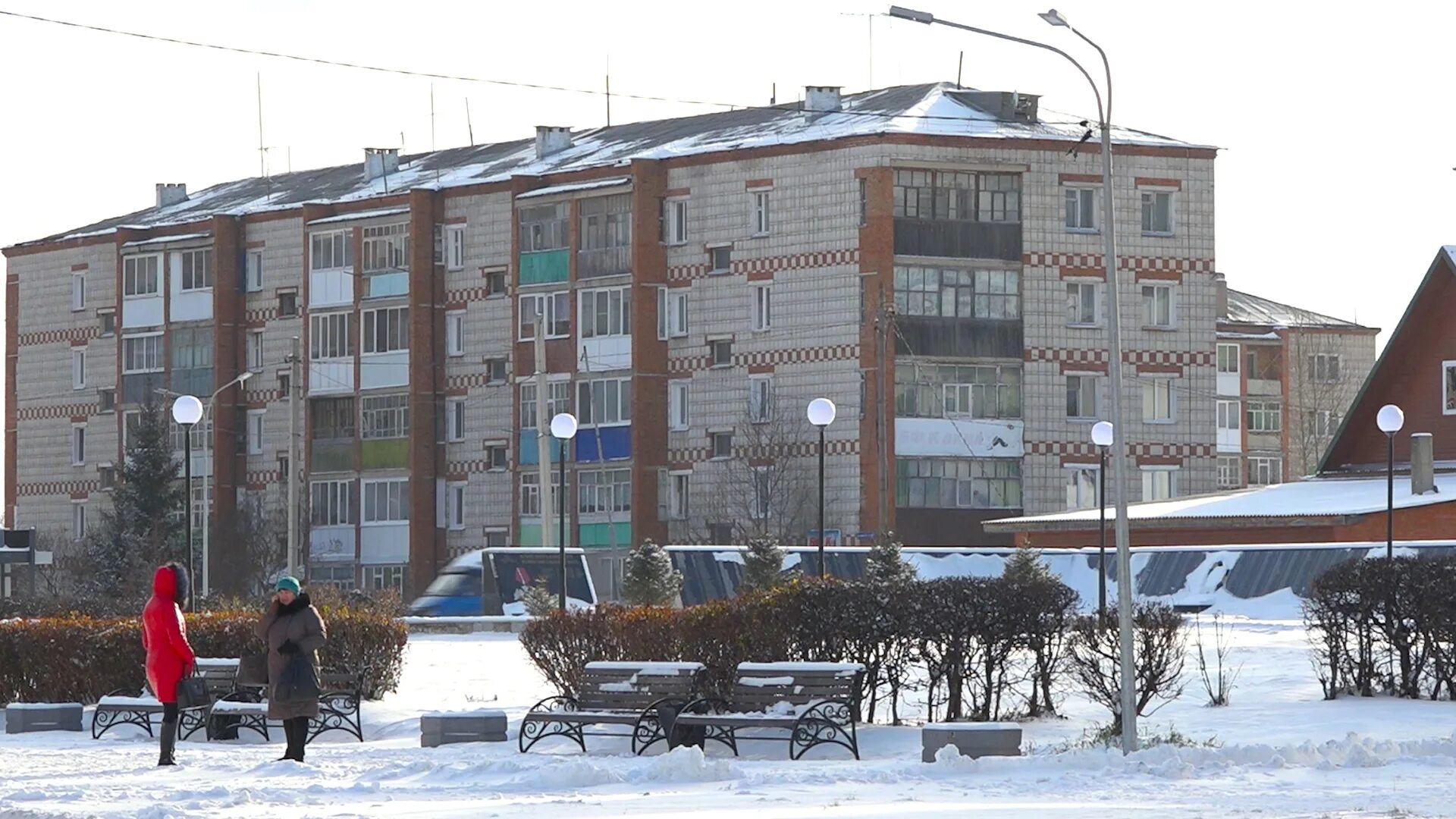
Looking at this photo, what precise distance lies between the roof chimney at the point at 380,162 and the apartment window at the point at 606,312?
13.8m

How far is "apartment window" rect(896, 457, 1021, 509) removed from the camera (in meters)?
64.2

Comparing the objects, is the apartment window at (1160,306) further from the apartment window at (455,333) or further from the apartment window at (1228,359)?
the apartment window at (1228,359)

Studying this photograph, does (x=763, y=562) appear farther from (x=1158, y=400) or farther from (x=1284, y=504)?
(x=1158, y=400)

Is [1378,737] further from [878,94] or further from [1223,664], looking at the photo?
[878,94]

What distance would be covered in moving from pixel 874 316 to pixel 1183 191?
9.74m

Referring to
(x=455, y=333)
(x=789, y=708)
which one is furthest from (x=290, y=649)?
(x=455, y=333)

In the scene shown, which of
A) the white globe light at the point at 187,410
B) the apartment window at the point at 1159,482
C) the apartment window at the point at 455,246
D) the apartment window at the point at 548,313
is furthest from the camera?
the apartment window at the point at 455,246

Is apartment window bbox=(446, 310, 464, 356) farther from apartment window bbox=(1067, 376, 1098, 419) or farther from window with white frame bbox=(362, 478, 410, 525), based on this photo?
apartment window bbox=(1067, 376, 1098, 419)

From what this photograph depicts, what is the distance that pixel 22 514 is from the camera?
84.5 metres

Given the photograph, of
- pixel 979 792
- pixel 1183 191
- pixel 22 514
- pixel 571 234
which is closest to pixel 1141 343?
pixel 1183 191

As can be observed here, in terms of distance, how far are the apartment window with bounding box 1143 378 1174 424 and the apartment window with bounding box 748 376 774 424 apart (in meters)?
10.2

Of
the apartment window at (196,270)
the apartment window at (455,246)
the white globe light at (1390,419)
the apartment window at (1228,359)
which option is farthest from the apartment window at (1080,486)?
the apartment window at (1228,359)

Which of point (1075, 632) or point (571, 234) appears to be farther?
point (571, 234)

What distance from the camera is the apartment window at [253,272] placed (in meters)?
79.1
